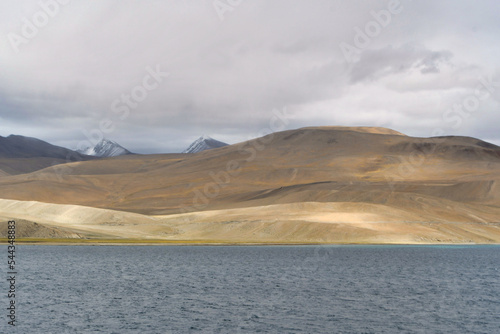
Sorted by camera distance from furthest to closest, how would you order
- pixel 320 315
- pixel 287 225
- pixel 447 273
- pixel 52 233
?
pixel 287 225 < pixel 52 233 < pixel 447 273 < pixel 320 315

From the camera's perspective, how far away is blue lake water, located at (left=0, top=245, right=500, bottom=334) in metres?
46.3

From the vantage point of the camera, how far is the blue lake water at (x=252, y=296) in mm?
46281

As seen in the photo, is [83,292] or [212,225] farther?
[212,225]

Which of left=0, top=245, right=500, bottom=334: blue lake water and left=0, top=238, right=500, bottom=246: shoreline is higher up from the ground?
left=0, top=238, right=500, bottom=246: shoreline

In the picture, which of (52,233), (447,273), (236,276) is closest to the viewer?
(236,276)

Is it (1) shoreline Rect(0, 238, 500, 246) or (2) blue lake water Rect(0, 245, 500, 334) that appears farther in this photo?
(1) shoreline Rect(0, 238, 500, 246)

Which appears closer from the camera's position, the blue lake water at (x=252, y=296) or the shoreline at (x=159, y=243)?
the blue lake water at (x=252, y=296)

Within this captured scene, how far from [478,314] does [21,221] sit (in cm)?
12367

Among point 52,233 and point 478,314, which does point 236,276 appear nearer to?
point 478,314

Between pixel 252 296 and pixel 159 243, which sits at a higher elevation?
pixel 159 243

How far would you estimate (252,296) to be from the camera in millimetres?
60438

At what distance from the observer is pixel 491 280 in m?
78.6

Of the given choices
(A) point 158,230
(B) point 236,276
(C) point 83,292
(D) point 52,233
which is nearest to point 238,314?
(C) point 83,292

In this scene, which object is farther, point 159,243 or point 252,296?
point 159,243
